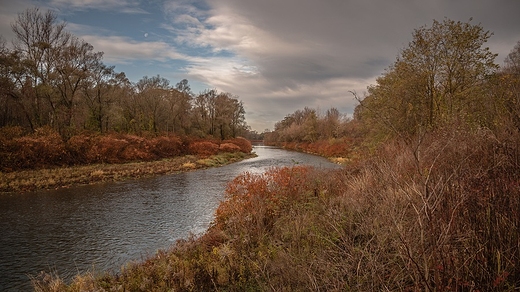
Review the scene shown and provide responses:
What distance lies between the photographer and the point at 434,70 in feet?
54.6

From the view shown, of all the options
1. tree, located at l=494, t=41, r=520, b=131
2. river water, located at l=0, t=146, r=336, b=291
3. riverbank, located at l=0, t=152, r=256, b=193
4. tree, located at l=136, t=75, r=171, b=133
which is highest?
tree, located at l=136, t=75, r=171, b=133

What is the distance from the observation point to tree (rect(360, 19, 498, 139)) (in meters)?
15.0

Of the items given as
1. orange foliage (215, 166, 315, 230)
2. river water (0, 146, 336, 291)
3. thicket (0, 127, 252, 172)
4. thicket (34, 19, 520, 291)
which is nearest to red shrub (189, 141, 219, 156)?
thicket (0, 127, 252, 172)

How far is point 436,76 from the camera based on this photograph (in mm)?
16734

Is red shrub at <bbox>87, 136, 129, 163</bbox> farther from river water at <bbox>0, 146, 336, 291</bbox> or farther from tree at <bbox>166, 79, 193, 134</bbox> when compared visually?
tree at <bbox>166, 79, 193, 134</bbox>

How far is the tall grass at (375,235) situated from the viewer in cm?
269

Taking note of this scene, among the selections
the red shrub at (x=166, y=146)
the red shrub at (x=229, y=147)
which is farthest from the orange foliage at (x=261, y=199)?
the red shrub at (x=229, y=147)

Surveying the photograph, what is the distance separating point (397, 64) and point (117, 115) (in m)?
34.6

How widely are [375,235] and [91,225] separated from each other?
11.4 m

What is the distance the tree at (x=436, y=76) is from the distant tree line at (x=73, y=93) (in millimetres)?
30595

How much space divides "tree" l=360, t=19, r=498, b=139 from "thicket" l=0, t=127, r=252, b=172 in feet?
83.1

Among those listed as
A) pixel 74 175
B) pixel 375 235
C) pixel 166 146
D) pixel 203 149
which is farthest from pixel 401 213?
pixel 203 149

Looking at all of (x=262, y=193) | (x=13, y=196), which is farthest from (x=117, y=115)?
(x=262, y=193)

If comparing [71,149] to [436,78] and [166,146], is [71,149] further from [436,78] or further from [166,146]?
[436,78]
